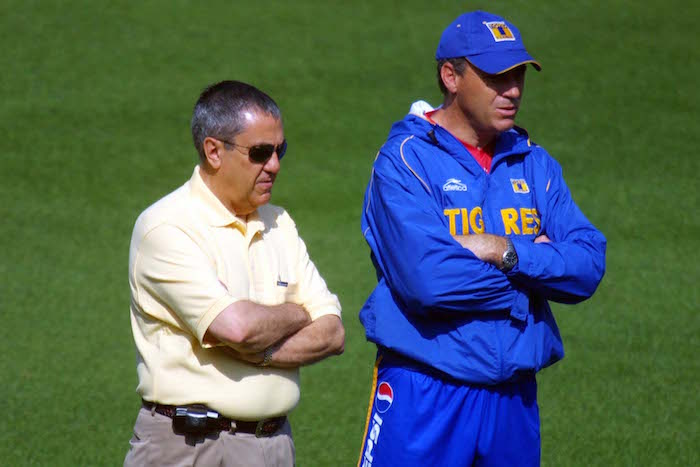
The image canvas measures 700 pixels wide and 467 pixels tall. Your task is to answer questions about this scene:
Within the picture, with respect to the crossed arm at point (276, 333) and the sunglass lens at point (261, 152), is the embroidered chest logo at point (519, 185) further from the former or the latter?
the sunglass lens at point (261, 152)

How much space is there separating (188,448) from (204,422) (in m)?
0.13

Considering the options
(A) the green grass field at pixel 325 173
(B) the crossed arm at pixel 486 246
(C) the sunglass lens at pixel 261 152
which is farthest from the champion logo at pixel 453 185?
(A) the green grass field at pixel 325 173

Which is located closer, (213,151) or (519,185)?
(213,151)

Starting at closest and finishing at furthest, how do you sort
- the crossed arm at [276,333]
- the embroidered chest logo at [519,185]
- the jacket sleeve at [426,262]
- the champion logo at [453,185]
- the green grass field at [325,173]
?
1. the crossed arm at [276,333]
2. the jacket sleeve at [426,262]
3. the champion logo at [453,185]
4. the embroidered chest logo at [519,185]
5. the green grass field at [325,173]

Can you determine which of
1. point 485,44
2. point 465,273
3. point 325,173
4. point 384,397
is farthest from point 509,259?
point 325,173

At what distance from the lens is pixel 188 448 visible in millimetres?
3180

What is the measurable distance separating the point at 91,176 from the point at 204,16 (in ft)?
11.9

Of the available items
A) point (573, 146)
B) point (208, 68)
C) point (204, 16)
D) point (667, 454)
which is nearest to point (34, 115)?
point (208, 68)

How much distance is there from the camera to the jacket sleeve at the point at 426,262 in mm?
3328

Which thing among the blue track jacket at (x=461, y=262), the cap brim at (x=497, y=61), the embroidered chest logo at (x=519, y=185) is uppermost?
the cap brim at (x=497, y=61)

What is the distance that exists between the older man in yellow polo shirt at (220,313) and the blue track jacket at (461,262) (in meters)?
0.31

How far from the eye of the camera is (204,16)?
466 inches

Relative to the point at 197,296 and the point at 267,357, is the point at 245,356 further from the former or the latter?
the point at 197,296

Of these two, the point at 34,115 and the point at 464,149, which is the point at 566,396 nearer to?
the point at 464,149
